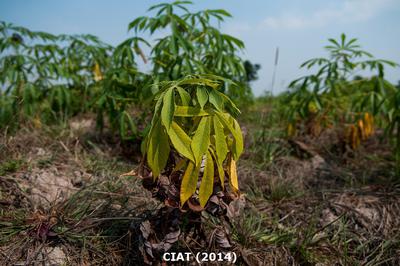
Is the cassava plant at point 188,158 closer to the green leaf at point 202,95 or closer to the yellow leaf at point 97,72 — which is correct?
the green leaf at point 202,95

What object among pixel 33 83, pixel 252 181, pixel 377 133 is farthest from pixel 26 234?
pixel 377 133

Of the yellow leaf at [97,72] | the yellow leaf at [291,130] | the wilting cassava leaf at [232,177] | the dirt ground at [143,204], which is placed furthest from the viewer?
the yellow leaf at [97,72]

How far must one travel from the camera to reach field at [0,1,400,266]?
47.1 inches

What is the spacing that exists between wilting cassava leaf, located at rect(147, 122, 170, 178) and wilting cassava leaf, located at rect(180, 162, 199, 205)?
0.09 m

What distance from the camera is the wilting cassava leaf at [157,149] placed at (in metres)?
1.08

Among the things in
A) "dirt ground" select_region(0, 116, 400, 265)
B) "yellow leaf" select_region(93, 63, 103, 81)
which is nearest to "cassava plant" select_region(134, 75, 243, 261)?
"dirt ground" select_region(0, 116, 400, 265)

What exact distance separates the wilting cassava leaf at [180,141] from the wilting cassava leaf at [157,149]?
0.14ft

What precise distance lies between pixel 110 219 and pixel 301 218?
105 cm

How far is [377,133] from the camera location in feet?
10.7

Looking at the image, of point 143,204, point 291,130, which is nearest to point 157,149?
point 143,204

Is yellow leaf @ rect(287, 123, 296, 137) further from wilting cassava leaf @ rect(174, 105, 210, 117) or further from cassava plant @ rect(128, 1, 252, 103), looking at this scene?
wilting cassava leaf @ rect(174, 105, 210, 117)

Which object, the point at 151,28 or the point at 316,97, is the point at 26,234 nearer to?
the point at 151,28

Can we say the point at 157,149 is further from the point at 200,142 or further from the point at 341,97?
the point at 341,97

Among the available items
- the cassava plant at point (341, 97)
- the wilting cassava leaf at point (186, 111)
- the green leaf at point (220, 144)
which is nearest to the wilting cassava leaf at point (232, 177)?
the green leaf at point (220, 144)
